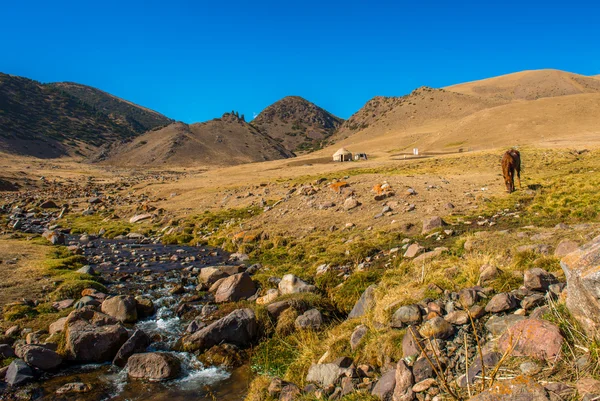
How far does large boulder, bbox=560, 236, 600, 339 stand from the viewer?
149 inches

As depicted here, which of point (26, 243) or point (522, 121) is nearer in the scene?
point (26, 243)

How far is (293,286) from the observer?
1031 cm

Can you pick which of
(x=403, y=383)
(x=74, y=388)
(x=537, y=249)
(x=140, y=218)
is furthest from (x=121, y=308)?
(x=140, y=218)

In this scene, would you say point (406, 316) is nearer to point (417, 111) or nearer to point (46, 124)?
point (417, 111)

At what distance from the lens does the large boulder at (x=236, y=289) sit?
1061 cm

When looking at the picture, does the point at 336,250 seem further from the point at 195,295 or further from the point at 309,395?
the point at 309,395

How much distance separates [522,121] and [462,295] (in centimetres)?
6983

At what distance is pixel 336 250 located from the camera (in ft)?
43.5

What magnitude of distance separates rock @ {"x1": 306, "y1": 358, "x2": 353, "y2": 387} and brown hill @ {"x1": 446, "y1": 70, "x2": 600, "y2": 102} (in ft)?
441

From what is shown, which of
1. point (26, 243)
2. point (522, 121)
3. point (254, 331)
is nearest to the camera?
point (254, 331)

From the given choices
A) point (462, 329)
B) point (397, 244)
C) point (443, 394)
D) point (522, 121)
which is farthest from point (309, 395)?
point (522, 121)

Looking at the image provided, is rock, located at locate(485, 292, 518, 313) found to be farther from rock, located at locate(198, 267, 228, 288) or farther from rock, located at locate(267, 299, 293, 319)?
rock, located at locate(198, 267, 228, 288)

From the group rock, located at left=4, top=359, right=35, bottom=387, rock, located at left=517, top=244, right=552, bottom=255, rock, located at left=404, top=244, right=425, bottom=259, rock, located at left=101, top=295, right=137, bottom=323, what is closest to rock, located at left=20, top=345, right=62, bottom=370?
rock, located at left=4, top=359, right=35, bottom=387

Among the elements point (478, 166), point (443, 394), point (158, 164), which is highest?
point (158, 164)
